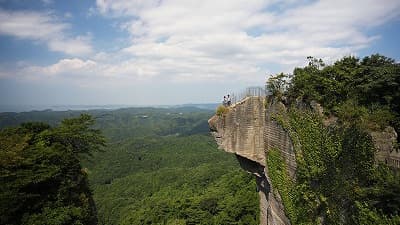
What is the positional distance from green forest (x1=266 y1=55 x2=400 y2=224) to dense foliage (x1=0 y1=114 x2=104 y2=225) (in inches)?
416

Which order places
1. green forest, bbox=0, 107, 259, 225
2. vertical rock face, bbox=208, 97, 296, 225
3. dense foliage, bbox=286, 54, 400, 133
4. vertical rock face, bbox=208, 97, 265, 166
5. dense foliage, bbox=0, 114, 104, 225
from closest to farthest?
dense foliage, bbox=286, 54, 400, 133
vertical rock face, bbox=208, 97, 296, 225
dense foliage, bbox=0, 114, 104, 225
green forest, bbox=0, 107, 259, 225
vertical rock face, bbox=208, 97, 265, 166

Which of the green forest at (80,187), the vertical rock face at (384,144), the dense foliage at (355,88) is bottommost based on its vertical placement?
the green forest at (80,187)

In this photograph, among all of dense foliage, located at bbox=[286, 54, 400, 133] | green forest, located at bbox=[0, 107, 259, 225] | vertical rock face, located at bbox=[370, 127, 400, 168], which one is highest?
dense foliage, located at bbox=[286, 54, 400, 133]

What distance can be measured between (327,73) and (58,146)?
14.6 m

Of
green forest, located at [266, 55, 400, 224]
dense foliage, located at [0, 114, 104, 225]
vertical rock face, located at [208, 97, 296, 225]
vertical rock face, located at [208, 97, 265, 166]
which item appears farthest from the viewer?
vertical rock face, located at [208, 97, 265, 166]

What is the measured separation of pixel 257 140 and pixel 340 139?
447 cm

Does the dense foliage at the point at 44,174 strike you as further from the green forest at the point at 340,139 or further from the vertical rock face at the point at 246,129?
the green forest at the point at 340,139

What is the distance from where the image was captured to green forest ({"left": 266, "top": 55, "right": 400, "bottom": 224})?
8758mm

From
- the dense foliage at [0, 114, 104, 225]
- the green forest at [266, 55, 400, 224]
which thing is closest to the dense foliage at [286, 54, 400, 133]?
the green forest at [266, 55, 400, 224]

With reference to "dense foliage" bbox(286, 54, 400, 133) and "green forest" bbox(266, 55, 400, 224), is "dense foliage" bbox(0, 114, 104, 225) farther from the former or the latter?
"dense foliage" bbox(286, 54, 400, 133)

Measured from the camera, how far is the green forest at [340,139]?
345 inches

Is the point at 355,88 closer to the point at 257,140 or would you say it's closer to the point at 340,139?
the point at 340,139

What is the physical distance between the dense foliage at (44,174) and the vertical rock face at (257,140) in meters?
8.29

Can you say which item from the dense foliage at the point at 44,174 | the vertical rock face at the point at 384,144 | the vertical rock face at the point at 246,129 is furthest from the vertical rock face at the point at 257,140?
the dense foliage at the point at 44,174
